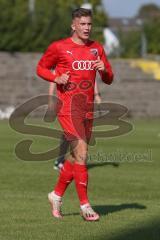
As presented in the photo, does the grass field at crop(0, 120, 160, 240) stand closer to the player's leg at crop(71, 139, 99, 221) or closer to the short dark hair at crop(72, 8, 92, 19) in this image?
the player's leg at crop(71, 139, 99, 221)

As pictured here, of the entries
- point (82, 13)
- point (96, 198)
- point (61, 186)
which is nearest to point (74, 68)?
point (82, 13)

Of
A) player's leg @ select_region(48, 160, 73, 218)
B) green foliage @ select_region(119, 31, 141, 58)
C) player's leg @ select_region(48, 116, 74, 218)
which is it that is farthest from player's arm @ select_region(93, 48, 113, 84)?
green foliage @ select_region(119, 31, 141, 58)

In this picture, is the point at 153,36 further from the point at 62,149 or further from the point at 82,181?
the point at 82,181

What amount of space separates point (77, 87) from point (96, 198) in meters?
2.57

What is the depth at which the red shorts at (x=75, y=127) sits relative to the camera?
924cm

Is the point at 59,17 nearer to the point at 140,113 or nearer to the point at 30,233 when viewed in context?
the point at 140,113

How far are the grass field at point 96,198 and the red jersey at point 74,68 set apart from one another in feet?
4.27

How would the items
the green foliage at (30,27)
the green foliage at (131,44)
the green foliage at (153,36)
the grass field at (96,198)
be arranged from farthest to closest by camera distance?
the green foliage at (153,36) → the green foliage at (131,44) → the green foliage at (30,27) → the grass field at (96,198)

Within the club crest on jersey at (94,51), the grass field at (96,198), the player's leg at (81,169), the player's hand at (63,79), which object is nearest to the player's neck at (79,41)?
the club crest on jersey at (94,51)

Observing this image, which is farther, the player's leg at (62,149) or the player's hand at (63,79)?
the player's leg at (62,149)

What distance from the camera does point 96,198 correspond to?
37.4 ft

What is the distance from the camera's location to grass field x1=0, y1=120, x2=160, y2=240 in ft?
27.8

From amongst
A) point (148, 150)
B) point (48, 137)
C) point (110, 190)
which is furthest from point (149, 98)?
point (110, 190)

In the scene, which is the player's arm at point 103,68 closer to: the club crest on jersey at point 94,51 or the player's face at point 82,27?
the club crest on jersey at point 94,51
